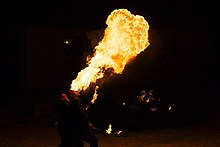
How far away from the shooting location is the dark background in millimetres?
23438

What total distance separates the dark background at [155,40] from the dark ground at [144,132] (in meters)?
6.21

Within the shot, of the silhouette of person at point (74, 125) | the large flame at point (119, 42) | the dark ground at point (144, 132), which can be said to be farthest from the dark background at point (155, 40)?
the silhouette of person at point (74, 125)

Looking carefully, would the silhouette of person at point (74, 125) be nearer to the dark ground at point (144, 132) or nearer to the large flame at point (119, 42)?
the large flame at point (119, 42)

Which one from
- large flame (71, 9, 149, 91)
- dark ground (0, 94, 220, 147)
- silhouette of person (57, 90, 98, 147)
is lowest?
dark ground (0, 94, 220, 147)

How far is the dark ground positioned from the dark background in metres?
6.21

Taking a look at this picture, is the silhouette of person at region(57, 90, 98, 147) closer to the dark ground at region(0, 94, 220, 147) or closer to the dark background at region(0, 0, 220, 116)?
the dark ground at region(0, 94, 220, 147)

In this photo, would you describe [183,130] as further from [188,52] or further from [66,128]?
[188,52]

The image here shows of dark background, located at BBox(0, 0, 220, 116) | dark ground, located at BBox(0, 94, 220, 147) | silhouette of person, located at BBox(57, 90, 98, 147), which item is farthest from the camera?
dark background, located at BBox(0, 0, 220, 116)

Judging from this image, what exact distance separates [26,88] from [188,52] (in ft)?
31.1

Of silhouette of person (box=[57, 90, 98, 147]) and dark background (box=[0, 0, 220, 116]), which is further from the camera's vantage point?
dark background (box=[0, 0, 220, 116])

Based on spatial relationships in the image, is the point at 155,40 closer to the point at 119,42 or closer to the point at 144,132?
the point at 144,132

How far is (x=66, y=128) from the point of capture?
27.1ft

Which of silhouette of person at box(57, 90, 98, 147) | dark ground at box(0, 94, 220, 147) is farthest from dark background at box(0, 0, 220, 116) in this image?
silhouette of person at box(57, 90, 98, 147)

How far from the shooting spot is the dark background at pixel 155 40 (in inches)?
923
